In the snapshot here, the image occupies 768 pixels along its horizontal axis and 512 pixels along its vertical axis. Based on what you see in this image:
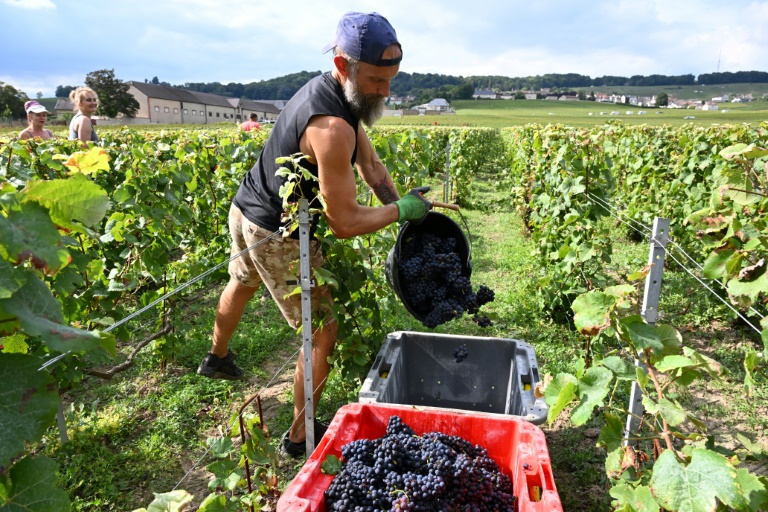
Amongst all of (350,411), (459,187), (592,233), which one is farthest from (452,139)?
(350,411)

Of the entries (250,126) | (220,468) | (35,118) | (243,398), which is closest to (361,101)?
(220,468)

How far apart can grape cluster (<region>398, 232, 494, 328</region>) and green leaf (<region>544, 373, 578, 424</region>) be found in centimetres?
106

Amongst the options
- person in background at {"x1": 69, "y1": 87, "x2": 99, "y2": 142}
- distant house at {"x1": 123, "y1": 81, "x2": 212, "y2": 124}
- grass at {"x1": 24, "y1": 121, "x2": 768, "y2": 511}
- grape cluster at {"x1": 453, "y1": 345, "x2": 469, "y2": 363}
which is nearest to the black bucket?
grape cluster at {"x1": 453, "y1": 345, "x2": 469, "y2": 363}

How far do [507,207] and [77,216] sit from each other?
966 cm

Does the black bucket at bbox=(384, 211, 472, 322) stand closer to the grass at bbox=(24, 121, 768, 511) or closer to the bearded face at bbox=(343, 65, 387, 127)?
the grass at bbox=(24, 121, 768, 511)

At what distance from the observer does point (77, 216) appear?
104cm

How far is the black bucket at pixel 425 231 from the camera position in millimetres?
2635

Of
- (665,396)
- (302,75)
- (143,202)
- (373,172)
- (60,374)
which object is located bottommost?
(60,374)

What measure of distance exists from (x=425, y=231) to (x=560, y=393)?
1.64 m

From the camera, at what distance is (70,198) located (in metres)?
1.02

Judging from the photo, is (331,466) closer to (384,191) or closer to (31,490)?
(31,490)

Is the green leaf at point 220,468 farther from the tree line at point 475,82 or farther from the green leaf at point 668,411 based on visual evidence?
the tree line at point 475,82

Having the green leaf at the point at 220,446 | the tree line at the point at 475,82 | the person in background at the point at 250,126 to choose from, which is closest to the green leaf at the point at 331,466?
the green leaf at the point at 220,446

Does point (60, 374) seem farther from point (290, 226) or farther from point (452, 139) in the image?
point (452, 139)
